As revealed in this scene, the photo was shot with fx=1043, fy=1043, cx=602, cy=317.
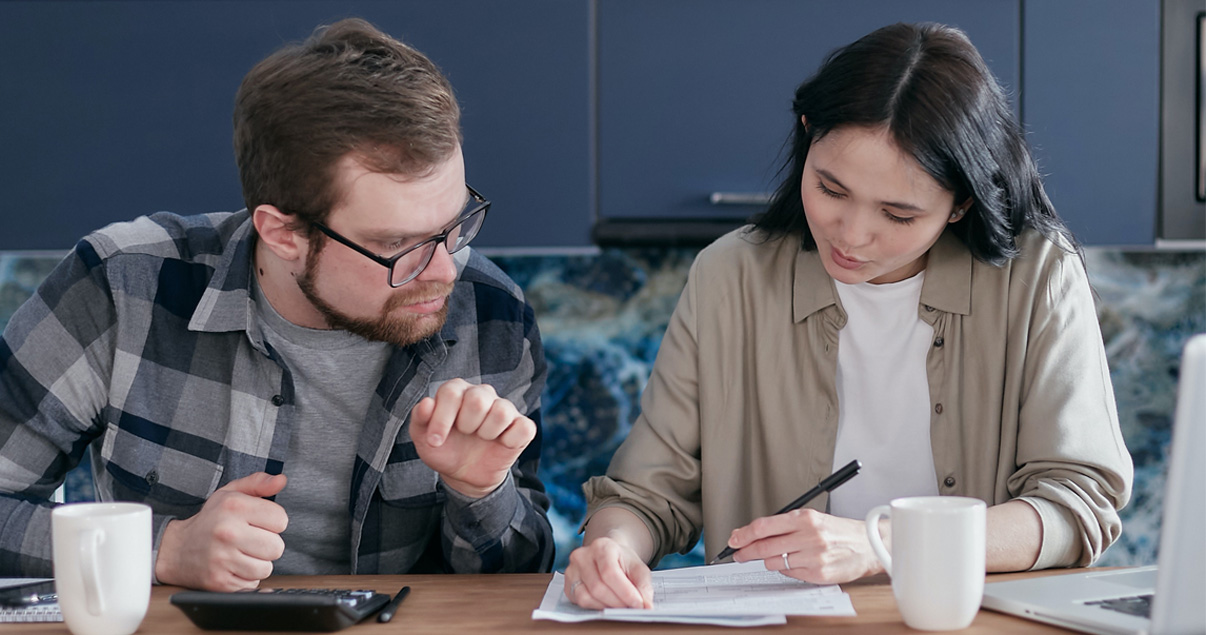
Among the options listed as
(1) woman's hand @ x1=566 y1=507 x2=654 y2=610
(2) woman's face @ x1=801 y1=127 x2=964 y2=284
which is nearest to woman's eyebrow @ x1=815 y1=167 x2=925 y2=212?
(2) woman's face @ x1=801 y1=127 x2=964 y2=284

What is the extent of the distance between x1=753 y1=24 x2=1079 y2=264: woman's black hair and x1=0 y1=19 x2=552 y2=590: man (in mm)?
493

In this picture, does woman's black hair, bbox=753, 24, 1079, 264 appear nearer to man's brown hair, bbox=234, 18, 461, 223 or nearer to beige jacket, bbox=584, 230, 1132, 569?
beige jacket, bbox=584, 230, 1132, 569

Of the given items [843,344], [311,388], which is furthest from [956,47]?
[311,388]

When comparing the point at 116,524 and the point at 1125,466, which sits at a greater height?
the point at 116,524

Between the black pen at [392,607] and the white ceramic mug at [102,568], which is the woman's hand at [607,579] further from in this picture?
the white ceramic mug at [102,568]

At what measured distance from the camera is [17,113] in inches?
76.3

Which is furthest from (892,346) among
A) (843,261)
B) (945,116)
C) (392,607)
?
(392,607)

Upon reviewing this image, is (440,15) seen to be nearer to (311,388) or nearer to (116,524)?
(311,388)

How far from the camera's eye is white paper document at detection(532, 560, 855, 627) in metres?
0.95

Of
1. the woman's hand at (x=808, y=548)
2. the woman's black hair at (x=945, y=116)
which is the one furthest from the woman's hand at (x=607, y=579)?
the woman's black hair at (x=945, y=116)

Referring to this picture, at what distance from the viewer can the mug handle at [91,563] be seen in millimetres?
890

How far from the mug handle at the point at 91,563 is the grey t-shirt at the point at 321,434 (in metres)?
0.47

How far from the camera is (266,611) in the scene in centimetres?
93

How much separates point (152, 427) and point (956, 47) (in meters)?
1.13
